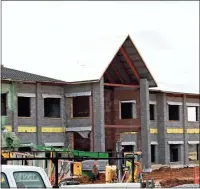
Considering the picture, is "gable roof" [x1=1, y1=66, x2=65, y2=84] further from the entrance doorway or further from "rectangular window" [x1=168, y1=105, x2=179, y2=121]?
"rectangular window" [x1=168, y1=105, x2=179, y2=121]

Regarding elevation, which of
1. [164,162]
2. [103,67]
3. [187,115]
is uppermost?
[103,67]

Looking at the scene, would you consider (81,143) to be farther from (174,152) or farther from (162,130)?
(174,152)

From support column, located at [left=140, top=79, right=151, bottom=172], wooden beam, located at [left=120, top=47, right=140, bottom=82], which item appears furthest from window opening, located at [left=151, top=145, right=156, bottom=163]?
wooden beam, located at [left=120, top=47, right=140, bottom=82]

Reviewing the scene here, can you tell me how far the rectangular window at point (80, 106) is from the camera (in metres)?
38.0

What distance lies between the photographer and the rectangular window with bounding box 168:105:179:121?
43500 mm

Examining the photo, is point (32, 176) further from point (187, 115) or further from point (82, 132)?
point (187, 115)

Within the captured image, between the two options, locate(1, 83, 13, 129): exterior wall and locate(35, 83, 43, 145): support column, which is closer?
locate(1, 83, 13, 129): exterior wall

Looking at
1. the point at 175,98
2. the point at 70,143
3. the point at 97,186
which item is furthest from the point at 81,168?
the point at 97,186

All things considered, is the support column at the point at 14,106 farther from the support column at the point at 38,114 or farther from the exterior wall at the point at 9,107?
the support column at the point at 38,114

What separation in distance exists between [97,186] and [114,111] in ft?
98.5

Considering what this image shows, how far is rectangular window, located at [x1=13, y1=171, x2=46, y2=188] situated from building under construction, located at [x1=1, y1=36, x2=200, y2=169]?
A: 2419 centimetres

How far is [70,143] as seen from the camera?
36.5 meters

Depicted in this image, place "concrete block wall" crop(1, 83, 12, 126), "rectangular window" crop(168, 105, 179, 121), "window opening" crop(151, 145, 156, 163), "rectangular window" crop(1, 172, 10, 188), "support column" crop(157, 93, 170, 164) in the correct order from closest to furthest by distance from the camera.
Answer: "rectangular window" crop(1, 172, 10, 188)
"concrete block wall" crop(1, 83, 12, 126)
"support column" crop(157, 93, 170, 164)
"window opening" crop(151, 145, 156, 163)
"rectangular window" crop(168, 105, 179, 121)

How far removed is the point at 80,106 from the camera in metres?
38.8
